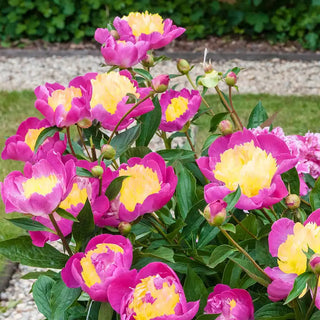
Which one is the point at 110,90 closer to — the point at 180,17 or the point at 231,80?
the point at 231,80

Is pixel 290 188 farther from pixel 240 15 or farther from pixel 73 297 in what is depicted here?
pixel 240 15

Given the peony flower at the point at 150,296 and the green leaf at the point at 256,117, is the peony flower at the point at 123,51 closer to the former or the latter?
the green leaf at the point at 256,117

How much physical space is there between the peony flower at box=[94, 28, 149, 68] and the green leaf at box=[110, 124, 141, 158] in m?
0.20

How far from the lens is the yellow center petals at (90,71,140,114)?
3.46 feet

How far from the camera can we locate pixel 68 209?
3.13 ft

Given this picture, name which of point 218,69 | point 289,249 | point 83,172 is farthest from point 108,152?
point 218,69

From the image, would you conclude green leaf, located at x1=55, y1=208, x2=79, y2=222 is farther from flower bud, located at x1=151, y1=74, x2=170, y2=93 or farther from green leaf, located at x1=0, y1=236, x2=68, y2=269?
flower bud, located at x1=151, y1=74, x2=170, y2=93

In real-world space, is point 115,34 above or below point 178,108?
above

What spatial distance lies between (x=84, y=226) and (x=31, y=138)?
0.23 metres

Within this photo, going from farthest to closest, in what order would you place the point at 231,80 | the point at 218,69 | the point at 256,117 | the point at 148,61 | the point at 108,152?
the point at 218,69 < the point at 256,117 < the point at 148,61 < the point at 231,80 < the point at 108,152

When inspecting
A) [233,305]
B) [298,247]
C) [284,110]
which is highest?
[298,247]

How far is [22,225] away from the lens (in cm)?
97

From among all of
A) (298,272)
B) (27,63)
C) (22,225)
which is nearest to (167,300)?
(298,272)

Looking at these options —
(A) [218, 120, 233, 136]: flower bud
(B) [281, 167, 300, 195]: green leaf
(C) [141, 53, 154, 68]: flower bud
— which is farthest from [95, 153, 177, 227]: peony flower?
(C) [141, 53, 154, 68]: flower bud
